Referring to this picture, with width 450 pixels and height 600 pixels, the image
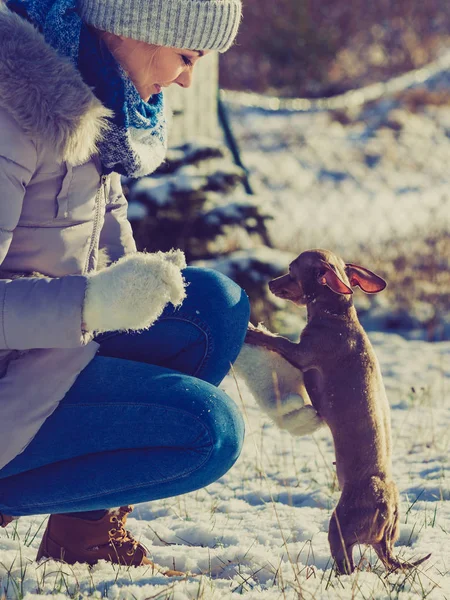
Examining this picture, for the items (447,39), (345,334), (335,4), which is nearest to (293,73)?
(335,4)

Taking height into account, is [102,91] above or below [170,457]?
above

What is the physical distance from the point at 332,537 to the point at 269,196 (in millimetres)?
8368

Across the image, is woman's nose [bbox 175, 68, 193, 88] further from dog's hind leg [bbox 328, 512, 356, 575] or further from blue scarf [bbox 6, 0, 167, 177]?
dog's hind leg [bbox 328, 512, 356, 575]

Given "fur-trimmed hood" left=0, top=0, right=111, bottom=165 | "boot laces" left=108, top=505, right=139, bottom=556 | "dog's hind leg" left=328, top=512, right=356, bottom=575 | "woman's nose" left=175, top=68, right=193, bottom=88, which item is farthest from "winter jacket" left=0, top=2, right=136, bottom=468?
"dog's hind leg" left=328, top=512, right=356, bottom=575

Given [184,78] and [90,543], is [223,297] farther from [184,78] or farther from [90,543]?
[90,543]

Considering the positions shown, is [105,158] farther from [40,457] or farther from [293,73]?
[293,73]

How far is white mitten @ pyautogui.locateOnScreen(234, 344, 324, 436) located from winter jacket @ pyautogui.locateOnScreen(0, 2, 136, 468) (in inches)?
25.4

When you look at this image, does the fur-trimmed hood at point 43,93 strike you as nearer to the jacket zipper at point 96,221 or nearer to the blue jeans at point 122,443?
the jacket zipper at point 96,221

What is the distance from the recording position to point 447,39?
1934 centimetres

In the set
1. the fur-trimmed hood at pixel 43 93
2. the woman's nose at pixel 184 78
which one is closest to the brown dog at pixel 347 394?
the woman's nose at pixel 184 78

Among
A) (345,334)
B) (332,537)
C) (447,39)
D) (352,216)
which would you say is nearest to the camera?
(332,537)

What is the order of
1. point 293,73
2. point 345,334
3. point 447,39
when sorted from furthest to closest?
point 447,39 < point 293,73 < point 345,334

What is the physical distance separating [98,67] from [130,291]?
2.22ft

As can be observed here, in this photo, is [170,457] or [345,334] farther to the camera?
[345,334]
